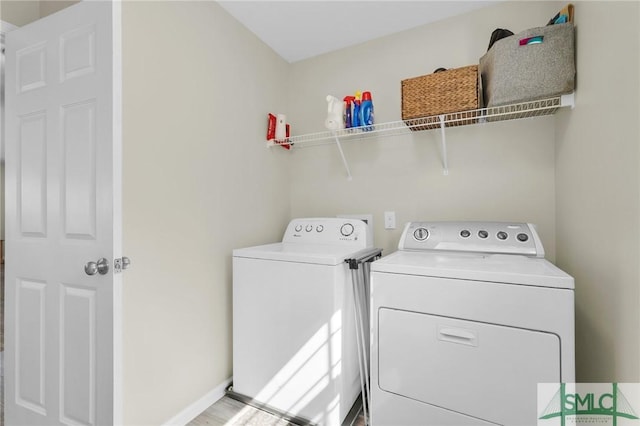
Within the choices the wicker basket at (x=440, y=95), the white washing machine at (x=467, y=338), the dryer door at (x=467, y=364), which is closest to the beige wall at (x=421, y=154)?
the wicker basket at (x=440, y=95)

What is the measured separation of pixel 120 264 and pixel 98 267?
8 centimetres

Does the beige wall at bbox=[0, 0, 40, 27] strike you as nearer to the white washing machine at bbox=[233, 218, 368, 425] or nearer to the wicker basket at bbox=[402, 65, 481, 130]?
the white washing machine at bbox=[233, 218, 368, 425]

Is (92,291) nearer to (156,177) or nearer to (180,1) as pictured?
(156,177)

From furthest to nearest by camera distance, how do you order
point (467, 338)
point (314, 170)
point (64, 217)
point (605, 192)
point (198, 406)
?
1. point (314, 170)
2. point (198, 406)
3. point (64, 217)
4. point (467, 338)
5. point (605, 192)

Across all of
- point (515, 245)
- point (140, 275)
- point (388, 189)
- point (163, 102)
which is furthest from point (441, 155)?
point (140, 275)

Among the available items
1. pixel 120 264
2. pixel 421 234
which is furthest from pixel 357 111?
pixel 120 264

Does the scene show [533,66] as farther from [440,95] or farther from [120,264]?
[120,264]

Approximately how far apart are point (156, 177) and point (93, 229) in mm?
362

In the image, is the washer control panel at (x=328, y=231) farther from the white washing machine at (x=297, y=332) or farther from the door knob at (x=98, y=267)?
the door knob at (x=98, y=267)

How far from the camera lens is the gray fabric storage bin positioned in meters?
1.36

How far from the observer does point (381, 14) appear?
1.96m

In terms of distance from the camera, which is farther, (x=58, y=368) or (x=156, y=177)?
(x=156, y=177)

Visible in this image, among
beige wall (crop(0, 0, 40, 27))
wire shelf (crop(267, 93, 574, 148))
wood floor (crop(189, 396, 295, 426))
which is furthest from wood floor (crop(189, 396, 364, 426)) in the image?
beige wall (crop(0, 0, 40, 27))

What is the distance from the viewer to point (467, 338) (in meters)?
1.15
